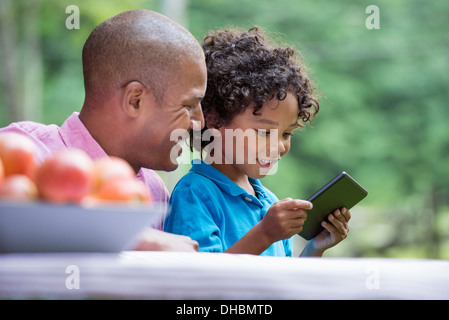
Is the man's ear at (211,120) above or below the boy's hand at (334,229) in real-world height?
above

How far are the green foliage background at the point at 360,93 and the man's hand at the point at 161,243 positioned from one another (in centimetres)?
795

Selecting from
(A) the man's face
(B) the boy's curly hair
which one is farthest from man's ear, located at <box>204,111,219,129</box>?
(A) the man's face

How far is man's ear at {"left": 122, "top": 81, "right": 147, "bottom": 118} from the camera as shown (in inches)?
65.8

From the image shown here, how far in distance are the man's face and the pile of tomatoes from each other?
699 mm

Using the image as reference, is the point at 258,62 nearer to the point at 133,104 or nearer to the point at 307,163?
the point at 133,104

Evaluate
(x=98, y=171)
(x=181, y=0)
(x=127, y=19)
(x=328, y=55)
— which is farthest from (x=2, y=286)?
(x=328, y=55)

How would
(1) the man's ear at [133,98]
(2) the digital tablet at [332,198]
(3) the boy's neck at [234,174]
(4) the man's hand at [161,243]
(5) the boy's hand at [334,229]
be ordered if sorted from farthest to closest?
(3) the boy's neck at [234,174] < (5) the boy's hand at [334,229] < (2) the digital tablet at [332,198] < (1) the man's ear at [133,98] < (4) the man's hand at [161,243]

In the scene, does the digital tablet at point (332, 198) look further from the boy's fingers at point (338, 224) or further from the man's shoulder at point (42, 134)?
the man's shoulder at point (42, 134)

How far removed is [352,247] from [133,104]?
954 cm

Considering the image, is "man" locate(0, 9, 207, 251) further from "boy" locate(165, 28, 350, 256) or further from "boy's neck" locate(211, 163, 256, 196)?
"boy's neck" locate(211, 163, 256, 196)

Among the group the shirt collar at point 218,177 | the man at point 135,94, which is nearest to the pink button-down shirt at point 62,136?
the man at point 135,94

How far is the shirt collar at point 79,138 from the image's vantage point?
1.73 m

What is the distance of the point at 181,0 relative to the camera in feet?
30.5

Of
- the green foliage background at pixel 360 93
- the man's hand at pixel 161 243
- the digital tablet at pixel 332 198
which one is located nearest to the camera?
the man's hand at pixel 161 243
